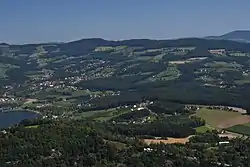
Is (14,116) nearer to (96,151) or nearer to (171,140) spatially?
(171,140)

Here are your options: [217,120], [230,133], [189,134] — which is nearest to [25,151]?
[189,134]

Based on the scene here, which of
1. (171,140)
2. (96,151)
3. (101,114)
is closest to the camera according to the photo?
(96,151)

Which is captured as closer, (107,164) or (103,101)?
(107,164)

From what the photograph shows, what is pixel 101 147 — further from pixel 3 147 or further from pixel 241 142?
pixel 241 142

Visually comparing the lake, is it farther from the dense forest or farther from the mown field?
the dense forest

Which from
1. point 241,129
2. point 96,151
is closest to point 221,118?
point 241,129

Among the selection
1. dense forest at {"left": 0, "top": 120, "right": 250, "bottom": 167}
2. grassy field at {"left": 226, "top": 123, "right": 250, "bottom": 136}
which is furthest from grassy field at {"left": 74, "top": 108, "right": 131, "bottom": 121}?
dense forest at {"left": 0, "top": 120, "right": 250, "bottom": 167}

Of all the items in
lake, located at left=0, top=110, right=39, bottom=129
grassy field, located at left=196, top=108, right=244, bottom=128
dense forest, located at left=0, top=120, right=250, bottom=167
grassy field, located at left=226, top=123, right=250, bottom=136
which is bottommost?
lake, located at left=0, top=110, right=39, bottom=129
